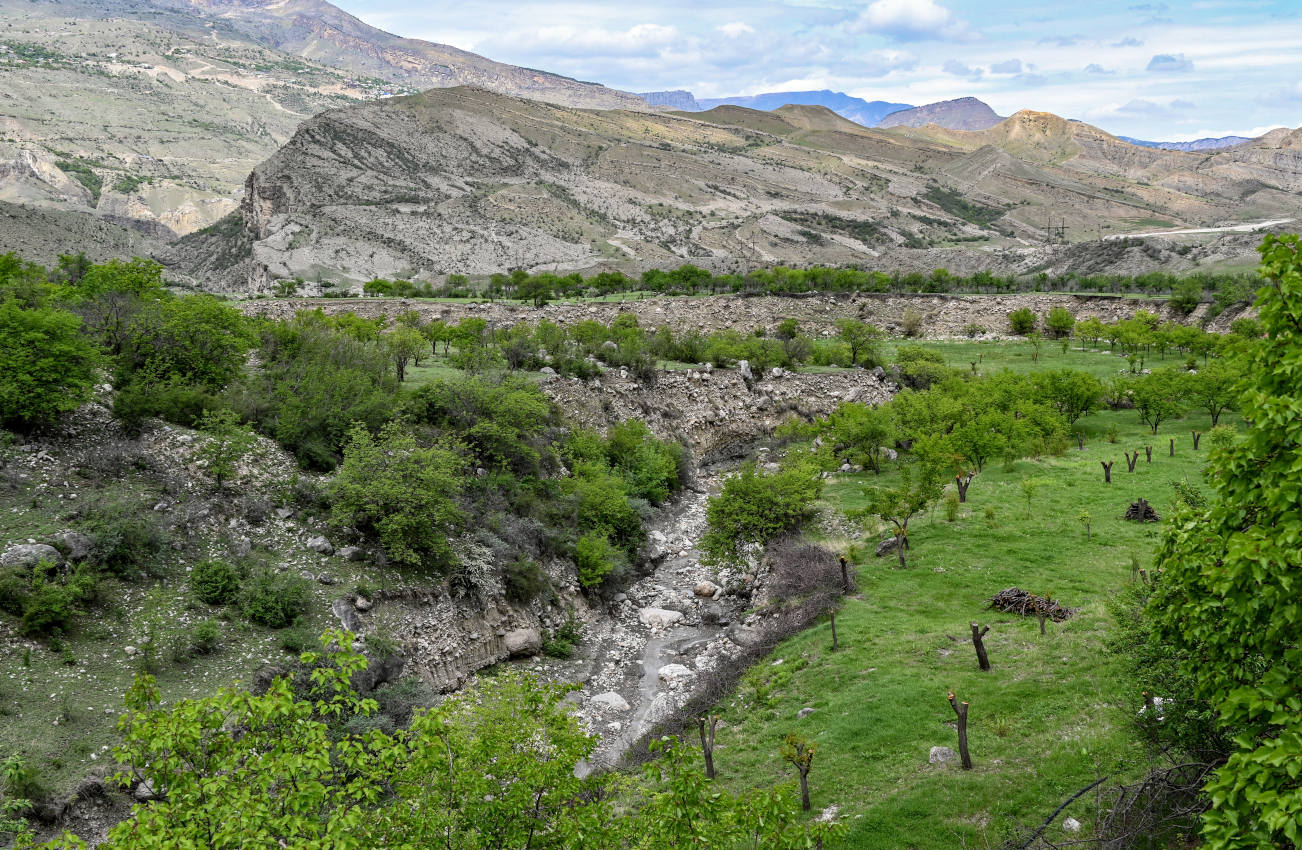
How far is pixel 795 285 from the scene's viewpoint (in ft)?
287

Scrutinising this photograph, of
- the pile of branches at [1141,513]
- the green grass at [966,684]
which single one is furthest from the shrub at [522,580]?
the pile of branches at [1141,513]

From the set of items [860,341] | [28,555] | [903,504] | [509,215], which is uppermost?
[509,215]

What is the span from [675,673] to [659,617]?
4.92 metres

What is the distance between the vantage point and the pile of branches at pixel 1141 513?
25.9m

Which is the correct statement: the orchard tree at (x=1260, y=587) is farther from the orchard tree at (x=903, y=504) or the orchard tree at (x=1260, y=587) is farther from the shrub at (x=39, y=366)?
the shrub at (x=39, y=366)

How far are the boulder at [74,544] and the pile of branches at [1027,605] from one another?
79.6 feet

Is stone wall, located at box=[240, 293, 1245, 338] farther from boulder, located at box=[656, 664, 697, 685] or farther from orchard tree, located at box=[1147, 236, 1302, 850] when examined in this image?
orchard tree, located at box=[1147, 236, 1302, 850]

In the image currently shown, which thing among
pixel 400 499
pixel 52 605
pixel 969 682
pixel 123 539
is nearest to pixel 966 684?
pixel 969 682

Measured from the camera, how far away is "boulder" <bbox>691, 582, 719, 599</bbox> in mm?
30234

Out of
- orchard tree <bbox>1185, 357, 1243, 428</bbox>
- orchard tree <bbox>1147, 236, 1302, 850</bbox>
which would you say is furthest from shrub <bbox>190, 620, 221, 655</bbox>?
orchard tree <bbox>1185, 357, 1243, 428</bbox>

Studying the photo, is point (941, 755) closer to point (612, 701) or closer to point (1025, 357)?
point (612, 701)

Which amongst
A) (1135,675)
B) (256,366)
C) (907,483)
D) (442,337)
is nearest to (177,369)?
(256,366)

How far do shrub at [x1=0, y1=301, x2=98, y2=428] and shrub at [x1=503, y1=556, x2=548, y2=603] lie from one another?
47.1ft

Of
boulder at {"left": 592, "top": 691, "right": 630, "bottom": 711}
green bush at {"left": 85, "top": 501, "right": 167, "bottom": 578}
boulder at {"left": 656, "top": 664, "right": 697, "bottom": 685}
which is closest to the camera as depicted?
green bush at {"left": 85, "top": 501, "right": 167, "bottom": 578}
